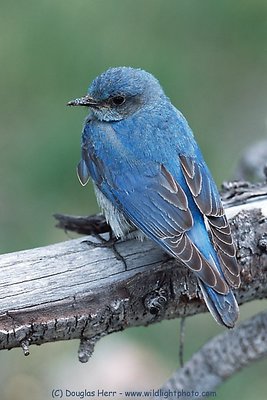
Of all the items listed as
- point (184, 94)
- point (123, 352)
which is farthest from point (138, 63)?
point (123, 352)

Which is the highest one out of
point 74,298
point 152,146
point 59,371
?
point 152,146

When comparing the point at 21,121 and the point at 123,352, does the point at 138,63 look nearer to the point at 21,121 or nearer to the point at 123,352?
the point at 21,121

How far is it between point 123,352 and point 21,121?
2.52m

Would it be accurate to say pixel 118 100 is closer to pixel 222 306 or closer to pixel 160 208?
pixel 160 208

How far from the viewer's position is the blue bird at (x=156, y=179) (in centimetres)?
434

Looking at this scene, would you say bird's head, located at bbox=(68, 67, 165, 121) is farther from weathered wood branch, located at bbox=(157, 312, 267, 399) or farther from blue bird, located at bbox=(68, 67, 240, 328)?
weathered wood branch, located at bbox=(157, 312, 267, 399)

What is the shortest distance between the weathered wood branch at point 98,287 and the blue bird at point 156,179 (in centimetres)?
13

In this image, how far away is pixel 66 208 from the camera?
23.6 ft

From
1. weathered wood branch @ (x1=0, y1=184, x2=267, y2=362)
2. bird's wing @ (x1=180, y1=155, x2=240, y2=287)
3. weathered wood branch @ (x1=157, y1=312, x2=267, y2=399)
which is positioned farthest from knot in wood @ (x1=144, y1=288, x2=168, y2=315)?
weathered wood branch @ (x1=157, y1=312, x2=267, y2=399)

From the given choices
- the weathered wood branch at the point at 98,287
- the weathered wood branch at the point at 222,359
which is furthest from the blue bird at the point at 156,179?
the weathered wood branch at the point at 222,359

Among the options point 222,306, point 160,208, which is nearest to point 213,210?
point 160,208

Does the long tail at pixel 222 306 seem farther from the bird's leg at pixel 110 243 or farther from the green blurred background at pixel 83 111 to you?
the green blurred background at pixel 83 111

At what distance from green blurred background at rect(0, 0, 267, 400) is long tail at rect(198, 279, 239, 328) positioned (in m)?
1.87

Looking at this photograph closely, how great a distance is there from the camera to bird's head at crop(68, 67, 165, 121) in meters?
5.09
